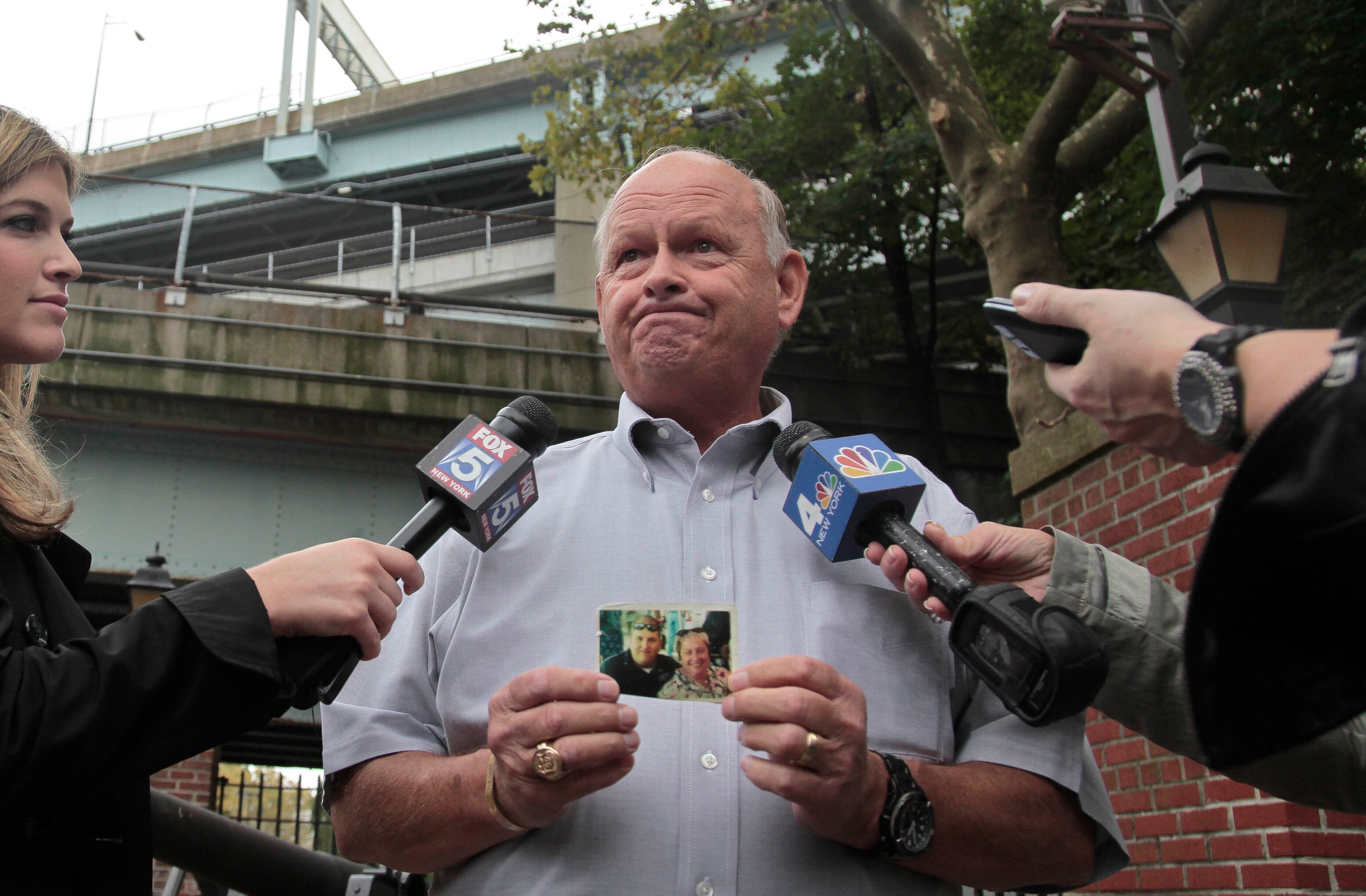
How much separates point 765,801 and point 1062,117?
584cm

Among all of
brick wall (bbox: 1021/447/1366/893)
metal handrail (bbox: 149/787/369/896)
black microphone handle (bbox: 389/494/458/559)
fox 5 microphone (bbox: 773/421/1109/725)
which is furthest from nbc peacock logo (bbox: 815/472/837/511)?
brick wall (bbox: 1021/447/1366/893)

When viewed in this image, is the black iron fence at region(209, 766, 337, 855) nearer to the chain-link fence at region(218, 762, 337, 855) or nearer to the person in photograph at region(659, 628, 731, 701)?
the chain-link fence at region(218, 762, 337, 855)

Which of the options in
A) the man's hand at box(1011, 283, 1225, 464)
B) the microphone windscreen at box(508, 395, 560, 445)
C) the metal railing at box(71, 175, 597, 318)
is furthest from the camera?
the metal railing at box(71, 175, 597, 318)

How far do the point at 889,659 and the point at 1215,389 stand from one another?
876 millimetres

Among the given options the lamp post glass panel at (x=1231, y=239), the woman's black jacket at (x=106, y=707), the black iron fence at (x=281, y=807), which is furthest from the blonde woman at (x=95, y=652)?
the black iron fence at (x=281, y=807)

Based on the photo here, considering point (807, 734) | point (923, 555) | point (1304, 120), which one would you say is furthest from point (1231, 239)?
point (1304, 120)

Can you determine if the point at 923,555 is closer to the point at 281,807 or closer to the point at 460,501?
the point at 460,501

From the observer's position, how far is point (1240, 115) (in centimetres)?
684

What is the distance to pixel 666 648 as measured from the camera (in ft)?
4.75

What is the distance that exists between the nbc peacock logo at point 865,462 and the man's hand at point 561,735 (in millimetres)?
535

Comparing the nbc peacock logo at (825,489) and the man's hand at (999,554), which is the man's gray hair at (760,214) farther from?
the man's hand at (999,554)

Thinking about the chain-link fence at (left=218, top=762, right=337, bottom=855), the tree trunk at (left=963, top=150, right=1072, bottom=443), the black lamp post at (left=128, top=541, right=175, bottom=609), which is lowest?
the chain-link fence at (left=218, top=762, right=337, bottom=855)

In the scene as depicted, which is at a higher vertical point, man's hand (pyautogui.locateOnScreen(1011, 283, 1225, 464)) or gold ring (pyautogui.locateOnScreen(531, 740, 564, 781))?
man's hand (pyautogui.locateOnScreen(1011, 283, 1225, 464))

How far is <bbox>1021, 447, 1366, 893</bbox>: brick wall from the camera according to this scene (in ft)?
11.6
